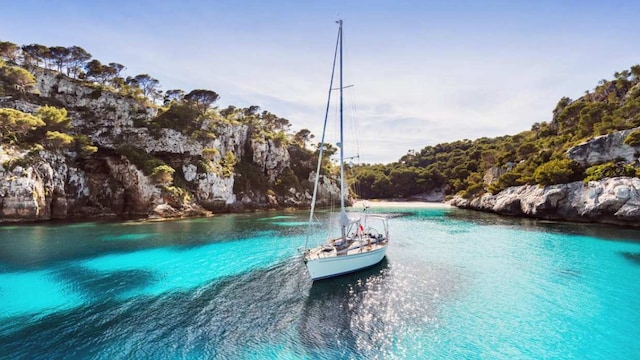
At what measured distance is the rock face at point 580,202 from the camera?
136ft

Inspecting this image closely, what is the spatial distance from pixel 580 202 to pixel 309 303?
171 ft

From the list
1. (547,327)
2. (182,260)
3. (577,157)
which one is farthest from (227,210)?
(577,157)

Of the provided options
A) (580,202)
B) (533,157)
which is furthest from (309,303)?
(533,157)

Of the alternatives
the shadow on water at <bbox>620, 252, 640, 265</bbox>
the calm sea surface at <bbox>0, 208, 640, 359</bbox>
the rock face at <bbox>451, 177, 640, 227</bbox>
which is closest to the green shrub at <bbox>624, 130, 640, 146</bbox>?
the rock face at <bbox>451, 177, 640, 227</bbox>

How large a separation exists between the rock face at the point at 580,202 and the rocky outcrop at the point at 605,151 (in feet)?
21.0

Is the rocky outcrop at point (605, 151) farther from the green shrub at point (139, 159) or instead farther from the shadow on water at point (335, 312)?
the green shrub at point (139, 159)

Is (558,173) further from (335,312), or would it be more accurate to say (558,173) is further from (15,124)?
(15,124)

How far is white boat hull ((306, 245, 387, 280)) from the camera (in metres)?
19.7

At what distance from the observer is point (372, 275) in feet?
73.3

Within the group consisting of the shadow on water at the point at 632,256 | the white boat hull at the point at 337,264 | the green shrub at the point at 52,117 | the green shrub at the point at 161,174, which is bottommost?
the shadow on water at the point at 632,256

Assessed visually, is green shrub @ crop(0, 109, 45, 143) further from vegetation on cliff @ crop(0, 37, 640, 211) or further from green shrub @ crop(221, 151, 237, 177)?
green shrub @ crop(221, 151, 237, 177)

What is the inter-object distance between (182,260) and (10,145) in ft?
139

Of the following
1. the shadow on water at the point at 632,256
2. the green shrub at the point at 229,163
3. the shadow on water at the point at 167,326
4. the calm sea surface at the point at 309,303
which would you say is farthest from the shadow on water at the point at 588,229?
the green shrub at the point at 229,163

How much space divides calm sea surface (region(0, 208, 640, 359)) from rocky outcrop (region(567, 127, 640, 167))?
2525 centimetres
